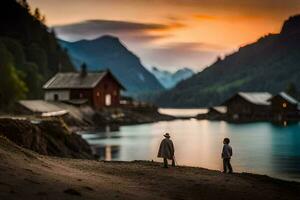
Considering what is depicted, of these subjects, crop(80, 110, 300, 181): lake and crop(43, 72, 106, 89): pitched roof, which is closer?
crop(80, 110, 300, 181): lake

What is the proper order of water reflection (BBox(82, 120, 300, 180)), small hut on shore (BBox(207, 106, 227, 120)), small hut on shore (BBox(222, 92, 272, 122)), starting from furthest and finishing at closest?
small hut on shore (BBox(207, 106, 227, 120)) → small hut on shore (BBox(222, 92, 272, 122)) → water reflection (BBox(82, 120, 300, 180))

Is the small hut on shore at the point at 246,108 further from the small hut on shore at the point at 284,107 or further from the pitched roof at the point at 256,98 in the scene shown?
the small hut on shore at the point at 284,107

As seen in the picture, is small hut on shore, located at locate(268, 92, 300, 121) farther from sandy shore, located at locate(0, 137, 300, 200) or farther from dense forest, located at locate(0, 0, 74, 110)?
sandy shore, located at locate(0, 137, 300, 200)

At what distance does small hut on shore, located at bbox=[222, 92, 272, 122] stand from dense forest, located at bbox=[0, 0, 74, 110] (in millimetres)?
51377

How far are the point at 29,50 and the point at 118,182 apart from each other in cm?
14430

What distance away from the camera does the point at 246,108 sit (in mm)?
159500

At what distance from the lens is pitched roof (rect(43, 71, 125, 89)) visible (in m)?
120

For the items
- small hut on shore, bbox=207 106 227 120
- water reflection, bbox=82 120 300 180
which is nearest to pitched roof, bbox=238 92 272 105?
small hut on shore, bbox=207 106 227 120

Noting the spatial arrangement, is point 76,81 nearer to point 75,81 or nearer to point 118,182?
point 75,81

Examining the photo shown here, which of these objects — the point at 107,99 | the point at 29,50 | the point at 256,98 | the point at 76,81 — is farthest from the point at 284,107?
the point at 29,50

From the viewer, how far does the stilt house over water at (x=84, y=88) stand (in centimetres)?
11969

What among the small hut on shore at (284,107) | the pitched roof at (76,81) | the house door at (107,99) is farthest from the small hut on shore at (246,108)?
the pitched roof at (76,81)

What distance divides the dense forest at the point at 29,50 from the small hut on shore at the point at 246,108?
5138cm

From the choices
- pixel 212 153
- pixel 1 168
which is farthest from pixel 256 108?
pixel 1 168
